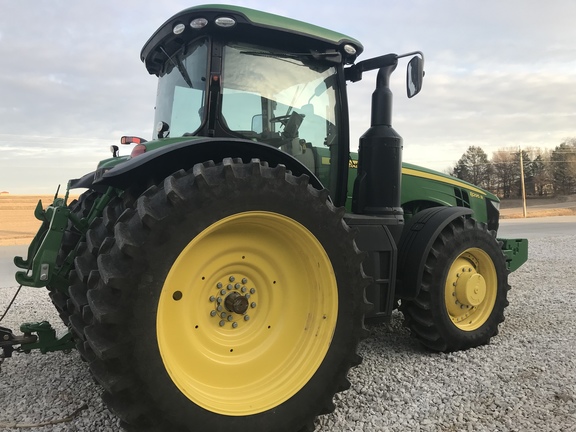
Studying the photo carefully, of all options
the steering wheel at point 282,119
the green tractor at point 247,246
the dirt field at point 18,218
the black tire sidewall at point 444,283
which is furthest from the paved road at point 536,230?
the dirt field at point 18,218

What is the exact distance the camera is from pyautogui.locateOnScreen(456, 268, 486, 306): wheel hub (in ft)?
13.1

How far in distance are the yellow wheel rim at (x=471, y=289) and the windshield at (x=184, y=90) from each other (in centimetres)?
245

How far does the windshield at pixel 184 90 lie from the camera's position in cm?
313

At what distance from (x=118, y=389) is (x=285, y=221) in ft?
3.78

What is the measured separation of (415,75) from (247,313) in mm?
2136

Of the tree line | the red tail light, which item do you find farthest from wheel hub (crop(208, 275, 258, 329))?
the tree line

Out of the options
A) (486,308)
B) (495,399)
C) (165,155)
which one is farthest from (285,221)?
(486,308)

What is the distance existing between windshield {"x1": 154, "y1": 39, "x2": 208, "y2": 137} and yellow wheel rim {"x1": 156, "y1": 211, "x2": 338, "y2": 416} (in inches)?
41.6

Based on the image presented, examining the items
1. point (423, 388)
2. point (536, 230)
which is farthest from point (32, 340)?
point (536, 230)

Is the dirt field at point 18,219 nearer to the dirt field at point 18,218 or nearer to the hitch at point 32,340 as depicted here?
the dirt field at point 18,218

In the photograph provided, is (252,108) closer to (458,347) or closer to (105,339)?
(105,339)

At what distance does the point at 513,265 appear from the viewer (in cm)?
545

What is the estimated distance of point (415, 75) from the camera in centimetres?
345

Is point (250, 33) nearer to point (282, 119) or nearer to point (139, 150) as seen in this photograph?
point (282, 119)
